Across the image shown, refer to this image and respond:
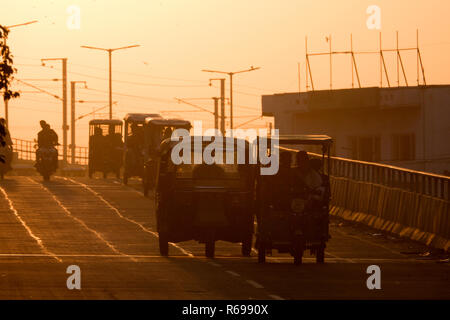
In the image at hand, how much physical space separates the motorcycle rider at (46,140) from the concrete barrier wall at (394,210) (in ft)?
43.3

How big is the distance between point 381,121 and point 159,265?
71.9 meters

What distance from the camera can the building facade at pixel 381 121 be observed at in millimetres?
87125

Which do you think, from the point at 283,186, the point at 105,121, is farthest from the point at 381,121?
the point at 283,186

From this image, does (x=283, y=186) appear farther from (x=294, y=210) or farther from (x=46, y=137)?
(x=46, y=137)

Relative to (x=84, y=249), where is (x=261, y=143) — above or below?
above

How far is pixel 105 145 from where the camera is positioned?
60031 millimetres

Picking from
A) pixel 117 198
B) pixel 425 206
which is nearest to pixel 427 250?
pixel 425 206

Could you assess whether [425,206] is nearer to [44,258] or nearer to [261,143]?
→ [261,143]

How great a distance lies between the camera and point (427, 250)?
26.0 m

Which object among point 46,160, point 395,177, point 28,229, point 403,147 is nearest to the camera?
point 28,229

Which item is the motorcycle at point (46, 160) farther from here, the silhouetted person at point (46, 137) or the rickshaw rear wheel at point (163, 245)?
the rickshaw rear wheel at point (163, 245)

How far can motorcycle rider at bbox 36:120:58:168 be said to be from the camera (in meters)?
45.4
